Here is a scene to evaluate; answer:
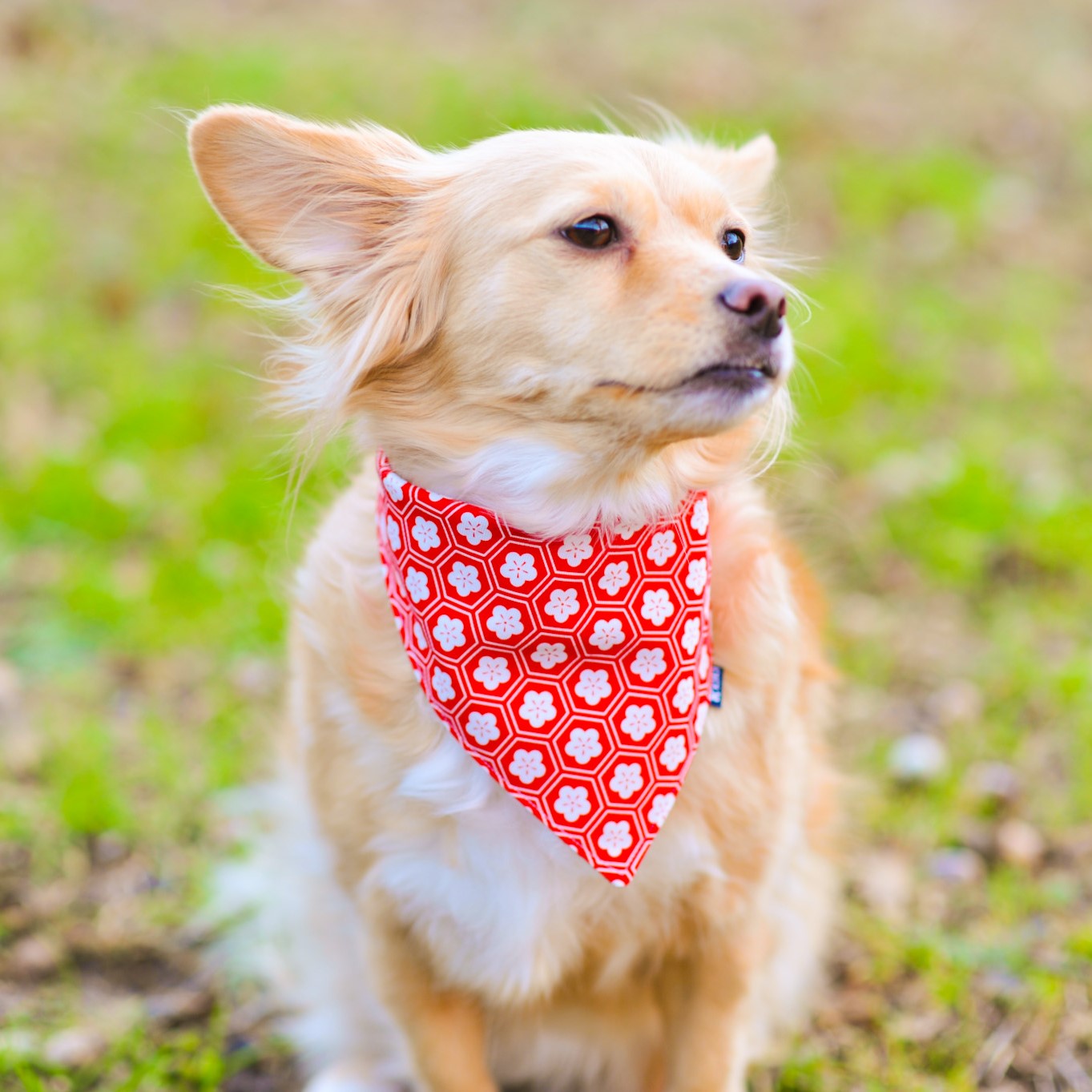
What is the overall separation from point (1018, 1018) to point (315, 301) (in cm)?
206

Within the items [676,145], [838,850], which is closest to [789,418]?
[676,145]

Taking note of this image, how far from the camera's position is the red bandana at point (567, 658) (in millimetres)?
2037

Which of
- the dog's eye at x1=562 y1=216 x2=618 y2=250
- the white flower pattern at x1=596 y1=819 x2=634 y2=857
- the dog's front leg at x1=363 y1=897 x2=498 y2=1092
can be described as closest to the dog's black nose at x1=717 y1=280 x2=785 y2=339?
the dog's eye at x1=562 y1=216 x2=618 y2=250

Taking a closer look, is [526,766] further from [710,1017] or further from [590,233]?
[590,233]

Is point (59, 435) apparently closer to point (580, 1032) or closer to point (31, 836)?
point (31, 836)

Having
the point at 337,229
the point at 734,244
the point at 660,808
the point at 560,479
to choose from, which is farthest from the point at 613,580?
the point at 337,229

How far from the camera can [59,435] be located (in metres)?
4.67

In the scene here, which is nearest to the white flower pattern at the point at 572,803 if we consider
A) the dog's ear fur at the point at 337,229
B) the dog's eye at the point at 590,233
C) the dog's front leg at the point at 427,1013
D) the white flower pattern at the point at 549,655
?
the white flower pattern at the point at 549,655

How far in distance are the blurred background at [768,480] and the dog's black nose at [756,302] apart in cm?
75

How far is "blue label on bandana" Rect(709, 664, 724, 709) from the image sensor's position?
214cm

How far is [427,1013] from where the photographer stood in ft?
7.46

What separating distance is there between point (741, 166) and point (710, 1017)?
5.48ft

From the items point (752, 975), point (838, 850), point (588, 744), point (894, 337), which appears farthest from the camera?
point (894, 337)

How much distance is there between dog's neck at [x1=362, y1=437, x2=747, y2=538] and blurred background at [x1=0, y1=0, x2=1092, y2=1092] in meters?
0.51
